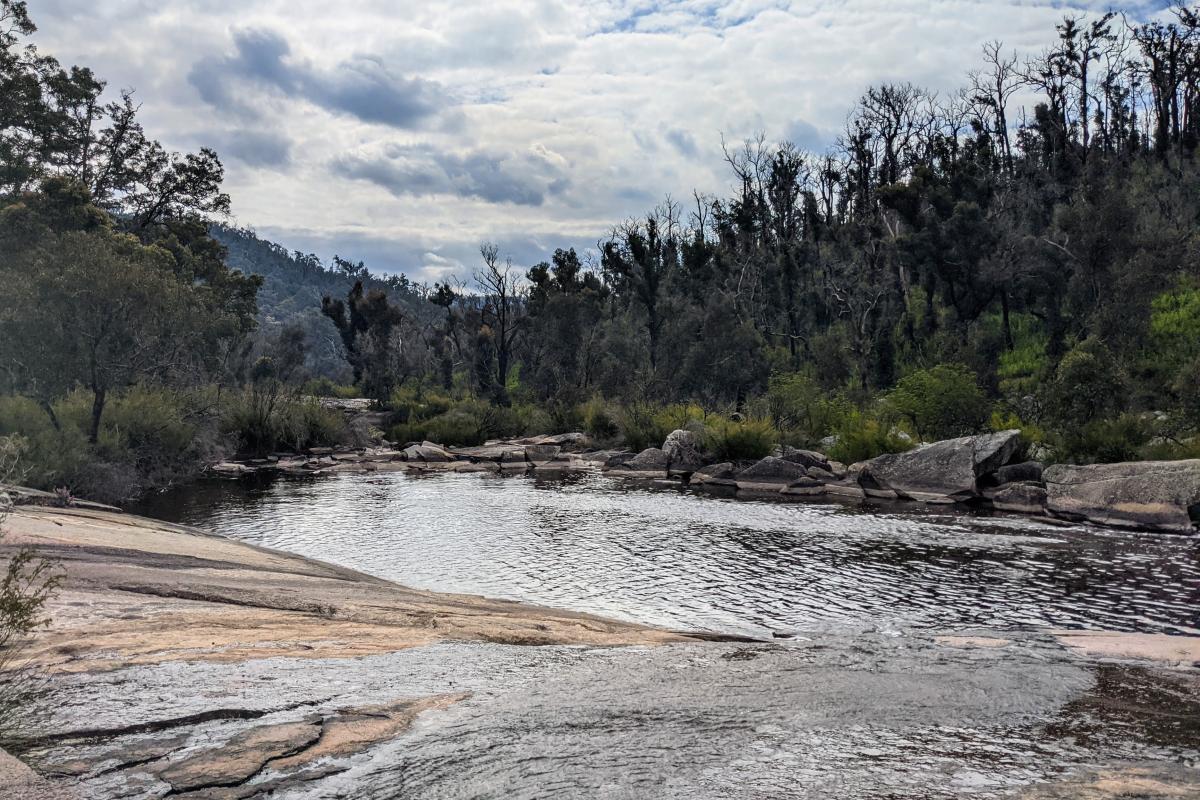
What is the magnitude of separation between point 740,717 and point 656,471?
22.7 m

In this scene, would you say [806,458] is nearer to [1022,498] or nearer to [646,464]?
[646,464]

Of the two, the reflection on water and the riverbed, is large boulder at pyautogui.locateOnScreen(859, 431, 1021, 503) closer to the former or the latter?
the reflection on water

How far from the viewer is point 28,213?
2934 centimetres

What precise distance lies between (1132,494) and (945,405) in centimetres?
862

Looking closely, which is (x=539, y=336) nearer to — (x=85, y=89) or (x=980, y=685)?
(x=85, y=89)

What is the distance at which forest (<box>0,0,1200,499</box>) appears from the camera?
2155 centimetres

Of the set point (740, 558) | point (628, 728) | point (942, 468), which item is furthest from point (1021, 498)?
point (628, 728)

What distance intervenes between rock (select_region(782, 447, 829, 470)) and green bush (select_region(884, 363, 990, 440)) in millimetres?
3087

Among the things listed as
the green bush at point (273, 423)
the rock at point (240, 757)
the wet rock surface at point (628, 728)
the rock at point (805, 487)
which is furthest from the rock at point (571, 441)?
the rock at point (240, 757)

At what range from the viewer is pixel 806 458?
24.5 meters

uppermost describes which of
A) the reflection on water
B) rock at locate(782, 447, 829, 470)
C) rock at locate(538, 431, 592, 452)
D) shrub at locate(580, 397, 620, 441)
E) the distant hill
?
the distant hill

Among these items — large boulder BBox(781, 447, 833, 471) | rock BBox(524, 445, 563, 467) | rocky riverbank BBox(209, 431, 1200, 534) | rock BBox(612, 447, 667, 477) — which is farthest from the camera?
rock BBox(524, 445, 563, 467)

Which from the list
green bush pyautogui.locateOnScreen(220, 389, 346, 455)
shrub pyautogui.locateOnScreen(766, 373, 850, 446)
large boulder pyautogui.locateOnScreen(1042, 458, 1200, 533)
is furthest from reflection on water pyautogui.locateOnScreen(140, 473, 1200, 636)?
green bush pyautogui.locateOnScreen(220, 389, 346, 455)

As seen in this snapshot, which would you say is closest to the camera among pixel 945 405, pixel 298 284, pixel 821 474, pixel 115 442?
pixel 115 442
